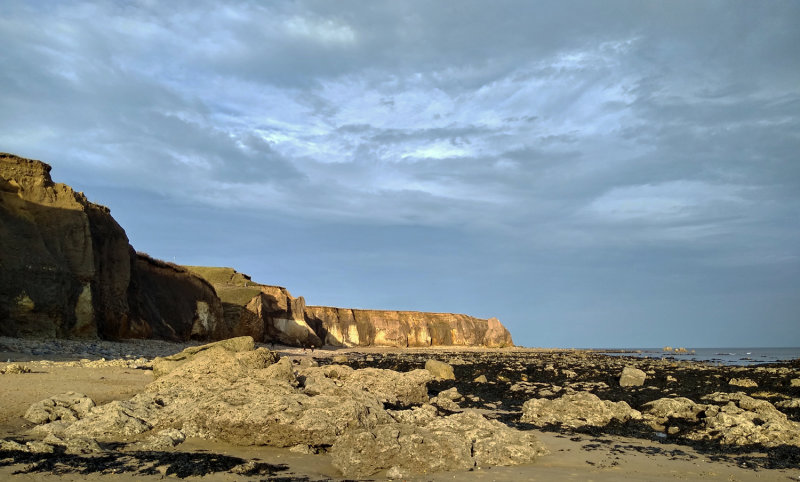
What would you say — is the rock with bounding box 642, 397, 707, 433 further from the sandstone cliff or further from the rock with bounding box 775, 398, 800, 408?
the sandstone cliff

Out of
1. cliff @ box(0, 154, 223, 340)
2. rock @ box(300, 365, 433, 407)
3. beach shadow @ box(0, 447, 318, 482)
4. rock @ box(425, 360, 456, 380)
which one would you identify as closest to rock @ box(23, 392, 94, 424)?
beach shadow @ box(0, 447, 318, 482)

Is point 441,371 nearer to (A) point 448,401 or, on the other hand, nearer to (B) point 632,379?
(B) point 632,379

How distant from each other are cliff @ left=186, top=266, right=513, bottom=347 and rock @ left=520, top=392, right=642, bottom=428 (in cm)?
3901

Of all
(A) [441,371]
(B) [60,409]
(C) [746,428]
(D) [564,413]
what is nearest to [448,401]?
(D) [564,413]

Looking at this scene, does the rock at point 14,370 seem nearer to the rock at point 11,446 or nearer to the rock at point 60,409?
the rock at point 60,409

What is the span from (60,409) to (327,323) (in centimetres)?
5893

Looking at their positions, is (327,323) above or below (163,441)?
above

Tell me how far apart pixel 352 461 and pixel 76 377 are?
26.6 ft

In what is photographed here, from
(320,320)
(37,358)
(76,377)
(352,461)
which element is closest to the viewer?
(352,461)

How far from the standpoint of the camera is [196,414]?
827 centimetres

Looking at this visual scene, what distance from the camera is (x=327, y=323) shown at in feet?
219

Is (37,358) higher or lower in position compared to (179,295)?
lower

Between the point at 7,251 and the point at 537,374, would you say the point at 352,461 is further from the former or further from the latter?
the point at 7,251

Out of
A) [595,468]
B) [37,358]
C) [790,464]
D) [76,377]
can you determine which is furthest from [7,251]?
[790,464]
